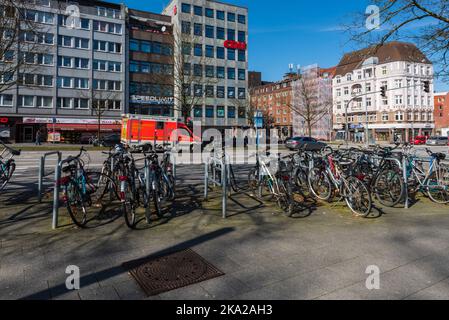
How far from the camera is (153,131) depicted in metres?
27.7

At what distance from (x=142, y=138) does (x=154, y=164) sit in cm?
2115

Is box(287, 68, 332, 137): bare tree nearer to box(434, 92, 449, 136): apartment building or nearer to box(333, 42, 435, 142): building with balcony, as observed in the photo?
box(333, 42, 435, 142): building with balcony

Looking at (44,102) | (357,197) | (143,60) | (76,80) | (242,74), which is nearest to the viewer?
(357,197)

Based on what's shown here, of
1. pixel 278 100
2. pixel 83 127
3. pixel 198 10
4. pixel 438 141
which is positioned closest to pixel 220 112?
pixel 198 10

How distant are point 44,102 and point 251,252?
5165cm

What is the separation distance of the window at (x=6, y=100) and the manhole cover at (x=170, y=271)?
167 feet

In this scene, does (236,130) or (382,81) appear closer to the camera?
(236,130)

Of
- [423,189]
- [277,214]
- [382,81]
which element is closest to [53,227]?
[277,214]

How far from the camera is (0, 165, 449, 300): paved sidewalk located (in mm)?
3354

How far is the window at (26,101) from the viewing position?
46856 millimetres

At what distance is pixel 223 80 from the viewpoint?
59.4 metres

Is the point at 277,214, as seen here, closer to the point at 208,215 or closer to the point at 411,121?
the point at 208,215

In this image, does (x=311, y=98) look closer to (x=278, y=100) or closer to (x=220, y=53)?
(x=220, y=53)

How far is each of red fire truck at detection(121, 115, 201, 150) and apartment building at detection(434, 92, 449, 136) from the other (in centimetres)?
7328
